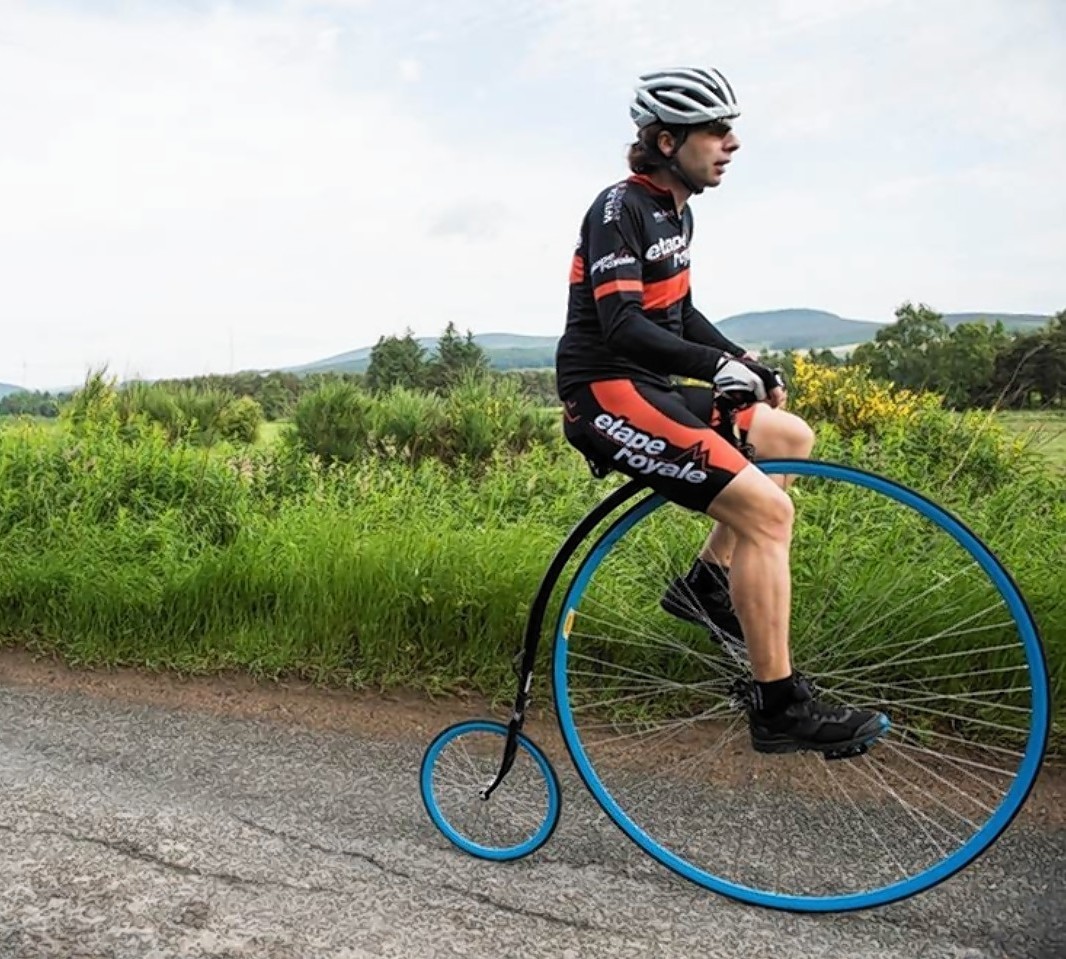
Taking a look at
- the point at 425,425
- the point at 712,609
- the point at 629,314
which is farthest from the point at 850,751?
the point at 425,425

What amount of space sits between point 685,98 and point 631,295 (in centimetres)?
54

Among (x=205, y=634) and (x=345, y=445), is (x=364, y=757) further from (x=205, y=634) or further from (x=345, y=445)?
(x=345, y=445)

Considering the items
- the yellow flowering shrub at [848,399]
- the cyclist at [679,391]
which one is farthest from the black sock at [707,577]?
the yellow flowering shrub at [848,399]

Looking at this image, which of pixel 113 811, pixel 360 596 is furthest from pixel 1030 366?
pixel 113 811

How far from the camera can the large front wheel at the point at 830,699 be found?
280cm

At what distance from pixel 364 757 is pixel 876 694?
1713 mm

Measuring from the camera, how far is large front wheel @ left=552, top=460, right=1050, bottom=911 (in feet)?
9.20

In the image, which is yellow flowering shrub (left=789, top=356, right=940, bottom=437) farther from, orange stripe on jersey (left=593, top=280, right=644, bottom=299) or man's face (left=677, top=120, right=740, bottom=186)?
orange stripe on jersey (left=593, top=280, right=644, bottom=299)

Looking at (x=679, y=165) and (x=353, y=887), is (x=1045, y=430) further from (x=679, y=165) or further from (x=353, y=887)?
(x=353, y=887)

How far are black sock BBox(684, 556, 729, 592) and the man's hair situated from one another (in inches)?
43.2

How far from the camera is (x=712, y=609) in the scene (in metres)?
3.10

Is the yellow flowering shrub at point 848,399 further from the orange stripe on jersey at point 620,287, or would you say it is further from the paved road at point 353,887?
the orange stripe on jersey at point 620,287

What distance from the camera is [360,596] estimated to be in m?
4.17

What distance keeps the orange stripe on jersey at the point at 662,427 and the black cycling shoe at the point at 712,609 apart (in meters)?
0.57
